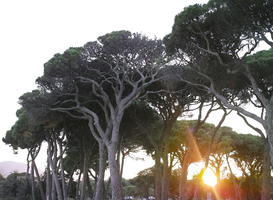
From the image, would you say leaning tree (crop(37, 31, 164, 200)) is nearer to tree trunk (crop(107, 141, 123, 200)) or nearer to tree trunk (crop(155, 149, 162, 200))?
tree trunk (crop(107, 141, 123, 200))

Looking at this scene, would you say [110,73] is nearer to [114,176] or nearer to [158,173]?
[114,176]

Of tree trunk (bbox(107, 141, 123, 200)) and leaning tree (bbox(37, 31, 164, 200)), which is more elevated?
leaning tree (bbox(37, 31, 164, 200))

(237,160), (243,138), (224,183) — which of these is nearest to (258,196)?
(237,160)

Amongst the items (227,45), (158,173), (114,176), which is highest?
(227,45)

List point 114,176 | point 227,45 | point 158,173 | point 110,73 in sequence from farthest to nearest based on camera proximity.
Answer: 1. point 158,173
2. point 110,73
3. point 114,176
4. point 227,45

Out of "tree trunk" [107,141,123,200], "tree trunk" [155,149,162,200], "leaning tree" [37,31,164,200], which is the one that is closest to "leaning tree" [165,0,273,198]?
"leaning tree" [37,31,164,200]

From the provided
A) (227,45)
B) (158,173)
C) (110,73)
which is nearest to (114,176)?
(158,173)

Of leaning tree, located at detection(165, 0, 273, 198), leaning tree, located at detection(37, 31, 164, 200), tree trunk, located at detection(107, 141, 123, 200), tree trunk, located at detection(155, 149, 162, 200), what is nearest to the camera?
leaning tree, located at detection(165, 0, 273, 198)

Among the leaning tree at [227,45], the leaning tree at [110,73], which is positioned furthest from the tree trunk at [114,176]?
the leaning tree at [227,45]

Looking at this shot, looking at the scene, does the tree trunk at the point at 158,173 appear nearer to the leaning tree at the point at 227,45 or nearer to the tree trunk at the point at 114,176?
the tree trunk at the point at 114,176

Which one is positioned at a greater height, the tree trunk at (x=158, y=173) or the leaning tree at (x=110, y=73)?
the leaning tree at (x=110, y=73)

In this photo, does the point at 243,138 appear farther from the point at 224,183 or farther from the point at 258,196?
the point at 224,183

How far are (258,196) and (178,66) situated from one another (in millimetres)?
24301

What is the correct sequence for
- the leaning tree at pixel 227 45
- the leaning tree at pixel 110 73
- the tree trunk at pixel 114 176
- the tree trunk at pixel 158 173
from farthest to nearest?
the tree trunk at pixel 158 173
the leaning tree at pixel 110 73
the tree trunk at pixel 114 176
the leaning tree at pixel 227 45
